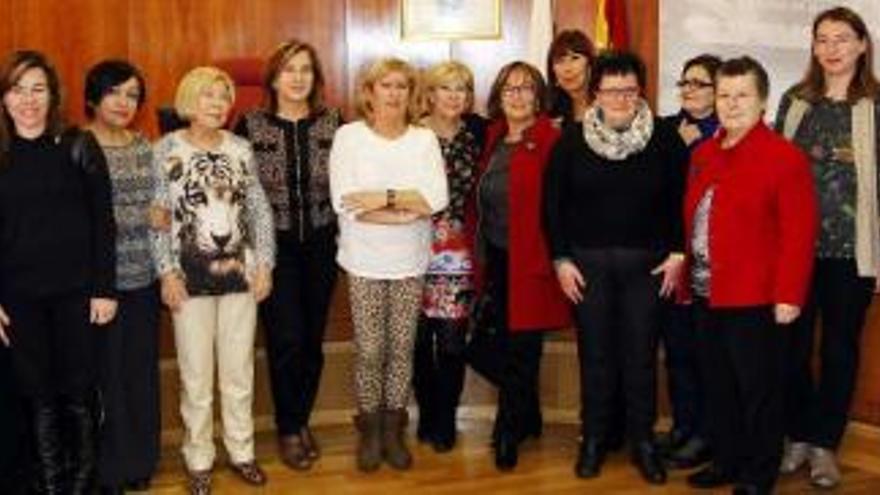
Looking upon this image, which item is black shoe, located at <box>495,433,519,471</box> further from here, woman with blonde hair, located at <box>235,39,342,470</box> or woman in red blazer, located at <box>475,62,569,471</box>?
woman with blonde hair, located at <box>235,39,342,470</box>

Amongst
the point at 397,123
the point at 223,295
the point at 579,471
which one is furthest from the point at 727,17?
the point at 223,295

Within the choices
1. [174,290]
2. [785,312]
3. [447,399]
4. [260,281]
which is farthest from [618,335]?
[174,290]

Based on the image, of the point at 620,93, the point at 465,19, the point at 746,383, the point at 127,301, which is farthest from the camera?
the point at 465,19

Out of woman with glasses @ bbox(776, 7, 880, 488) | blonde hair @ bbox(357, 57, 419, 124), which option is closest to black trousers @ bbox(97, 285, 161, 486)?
blonde hair @ bbox(357, 57, 419, 124)

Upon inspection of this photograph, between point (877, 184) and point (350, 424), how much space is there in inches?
91.3

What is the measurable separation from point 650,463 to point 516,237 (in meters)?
0.94

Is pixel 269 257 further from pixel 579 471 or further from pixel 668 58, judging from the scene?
pixel 668 58

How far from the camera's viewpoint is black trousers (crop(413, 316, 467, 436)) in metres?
4.20

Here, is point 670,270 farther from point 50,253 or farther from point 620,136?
point 50,253

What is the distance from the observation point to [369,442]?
13.5ft

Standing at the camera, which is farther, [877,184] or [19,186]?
[877,184]

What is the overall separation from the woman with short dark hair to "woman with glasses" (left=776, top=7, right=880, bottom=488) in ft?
7.09

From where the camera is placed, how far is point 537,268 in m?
4.01

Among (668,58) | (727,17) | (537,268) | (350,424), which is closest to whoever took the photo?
(537,268)
